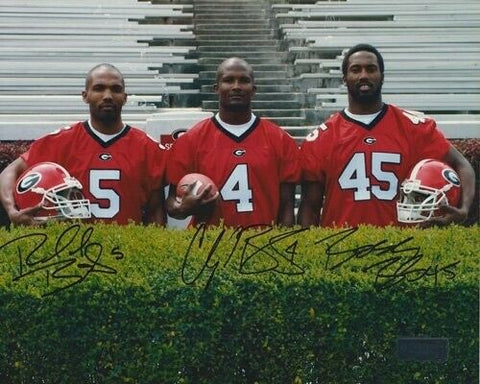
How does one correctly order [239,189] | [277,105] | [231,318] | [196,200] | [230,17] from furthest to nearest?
[230,17] → [277,105] → [239,189] → [196,200] → [231,318]

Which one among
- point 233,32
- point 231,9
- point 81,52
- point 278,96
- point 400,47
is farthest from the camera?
point 231,9

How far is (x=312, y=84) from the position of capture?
34.0 feet

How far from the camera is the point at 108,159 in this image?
4418mm

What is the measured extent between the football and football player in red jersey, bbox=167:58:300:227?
0.15 m

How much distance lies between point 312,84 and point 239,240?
7.05 meters

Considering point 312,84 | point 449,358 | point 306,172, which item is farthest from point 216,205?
point 312,84

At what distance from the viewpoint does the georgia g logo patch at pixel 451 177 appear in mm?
4086

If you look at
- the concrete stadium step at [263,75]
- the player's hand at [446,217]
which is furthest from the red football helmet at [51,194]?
the concrete stadium step at [263,75]

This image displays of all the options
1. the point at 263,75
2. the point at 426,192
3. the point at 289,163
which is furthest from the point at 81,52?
the point at 426,192

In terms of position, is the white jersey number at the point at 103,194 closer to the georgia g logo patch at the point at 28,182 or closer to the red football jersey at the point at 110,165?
the red football jersey at the point at 110,165

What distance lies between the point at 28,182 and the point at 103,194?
0.48 meters

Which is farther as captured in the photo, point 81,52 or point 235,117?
point 81,52

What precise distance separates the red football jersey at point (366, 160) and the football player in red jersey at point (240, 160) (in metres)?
0.16

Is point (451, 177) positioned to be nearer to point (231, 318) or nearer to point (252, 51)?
point (231, 318)
